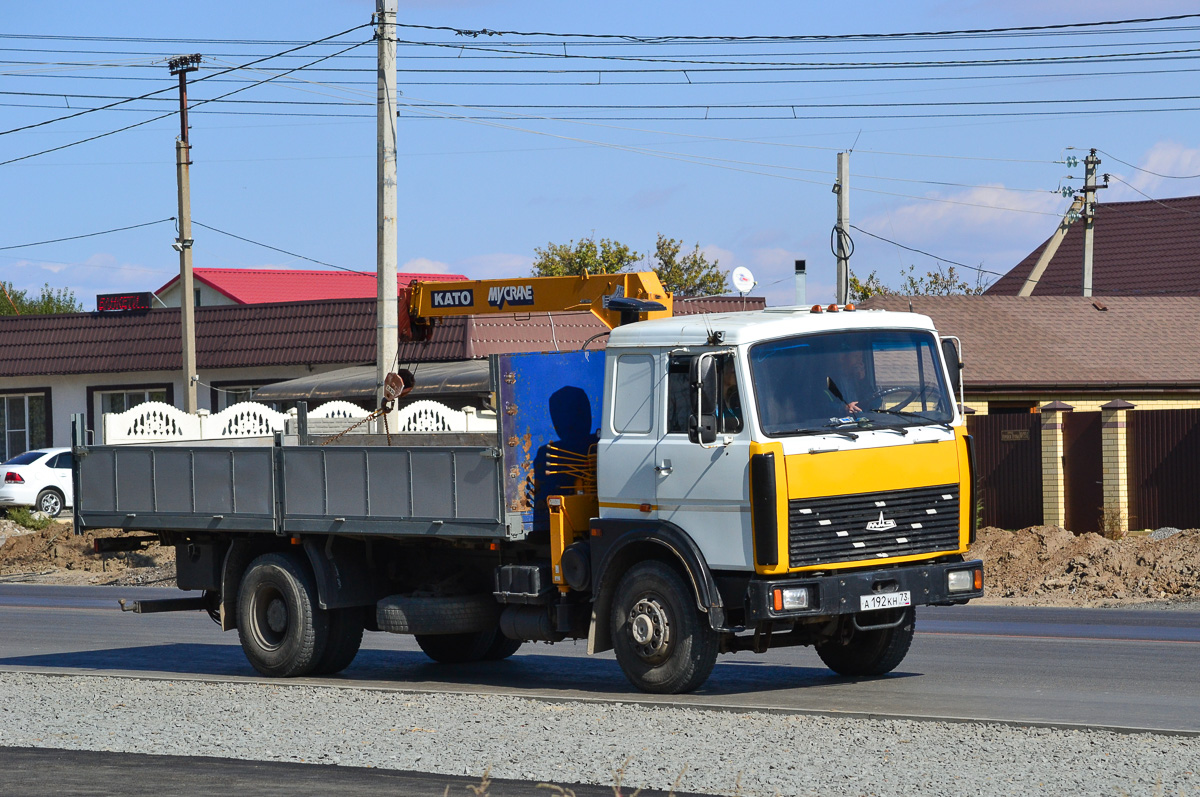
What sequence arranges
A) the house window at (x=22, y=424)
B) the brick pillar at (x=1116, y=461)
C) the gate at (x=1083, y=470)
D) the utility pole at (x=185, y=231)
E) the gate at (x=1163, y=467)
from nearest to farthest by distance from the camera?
the brick pillar at (x=1116, y=461), the gate at (x=1163, y=467), the gate at (x=1083, y=470), the utility pole at (x=185, y=231), the house window at (x=22, y=424)

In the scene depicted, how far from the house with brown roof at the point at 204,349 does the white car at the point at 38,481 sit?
3.44m

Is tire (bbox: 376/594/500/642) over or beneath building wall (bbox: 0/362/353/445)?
beneath

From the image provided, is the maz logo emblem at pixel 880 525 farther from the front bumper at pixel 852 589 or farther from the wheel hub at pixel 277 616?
the wheel hub at pixel 277 616

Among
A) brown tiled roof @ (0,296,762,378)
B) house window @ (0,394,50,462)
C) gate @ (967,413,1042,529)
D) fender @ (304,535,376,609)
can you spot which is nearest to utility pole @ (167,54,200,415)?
brown tiled roof @ (0,296,762,378)

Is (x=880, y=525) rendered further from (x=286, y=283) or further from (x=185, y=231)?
(x=286, y=283)

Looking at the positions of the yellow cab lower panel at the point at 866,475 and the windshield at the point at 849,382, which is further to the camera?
the windshield at the point at 849,382

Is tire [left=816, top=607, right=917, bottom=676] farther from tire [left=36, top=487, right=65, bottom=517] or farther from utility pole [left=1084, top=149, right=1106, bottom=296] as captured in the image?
utility pole [left=1084, top=149, right=1106, bottom=296]

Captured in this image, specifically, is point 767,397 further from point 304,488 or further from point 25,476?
point 25,476

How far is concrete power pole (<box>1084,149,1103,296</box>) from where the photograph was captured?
44.1m

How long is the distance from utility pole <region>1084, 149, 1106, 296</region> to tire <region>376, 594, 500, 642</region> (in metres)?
34.4

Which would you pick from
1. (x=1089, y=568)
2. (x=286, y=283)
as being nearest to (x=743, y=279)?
(x=1089, y=568)

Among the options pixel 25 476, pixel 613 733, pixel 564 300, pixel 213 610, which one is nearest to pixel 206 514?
pixel 213 610

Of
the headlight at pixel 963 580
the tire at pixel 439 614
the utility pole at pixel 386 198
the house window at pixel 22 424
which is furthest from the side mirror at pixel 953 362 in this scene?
the house window at pixel 22 424

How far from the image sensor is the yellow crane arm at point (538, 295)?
14.9 meters
